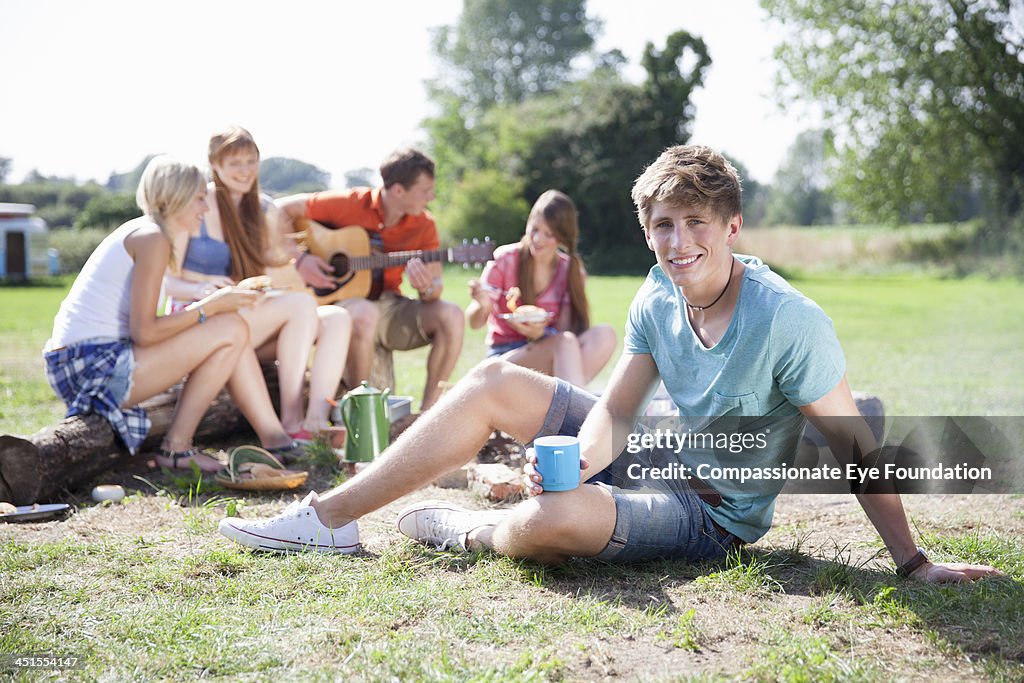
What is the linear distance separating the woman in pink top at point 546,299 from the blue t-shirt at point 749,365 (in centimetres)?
253

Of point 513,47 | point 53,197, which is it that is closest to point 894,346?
point 53,197

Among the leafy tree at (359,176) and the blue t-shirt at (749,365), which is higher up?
the leafy tree at (359,176)

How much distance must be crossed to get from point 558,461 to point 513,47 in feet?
168

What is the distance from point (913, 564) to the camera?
2764 millimetres

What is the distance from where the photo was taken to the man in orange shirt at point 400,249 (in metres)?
5.81

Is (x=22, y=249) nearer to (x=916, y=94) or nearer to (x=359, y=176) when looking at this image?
(x=359, y=176)

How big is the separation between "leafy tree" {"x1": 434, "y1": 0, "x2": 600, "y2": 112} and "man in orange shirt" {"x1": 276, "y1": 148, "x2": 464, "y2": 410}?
45527 mm

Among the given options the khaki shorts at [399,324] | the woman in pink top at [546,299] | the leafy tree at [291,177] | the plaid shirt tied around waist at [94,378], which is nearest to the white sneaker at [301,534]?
the plaid shirt tied around waist at [94,378]

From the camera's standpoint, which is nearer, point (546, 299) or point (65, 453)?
point (65, 453)

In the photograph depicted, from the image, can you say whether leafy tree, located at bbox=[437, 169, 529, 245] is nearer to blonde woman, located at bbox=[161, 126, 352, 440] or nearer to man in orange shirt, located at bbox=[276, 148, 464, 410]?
man in orange shirt, located at bbox=[276, 148, 464, 410]

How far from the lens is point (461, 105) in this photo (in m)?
50.3

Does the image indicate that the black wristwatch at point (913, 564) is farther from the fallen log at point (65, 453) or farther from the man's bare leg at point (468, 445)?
the fallen log at point (65, 453)

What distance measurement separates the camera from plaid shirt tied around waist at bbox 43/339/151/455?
4.42 meters

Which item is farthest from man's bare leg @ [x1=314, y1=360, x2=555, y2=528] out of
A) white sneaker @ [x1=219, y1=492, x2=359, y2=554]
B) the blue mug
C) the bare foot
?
the bare foot
